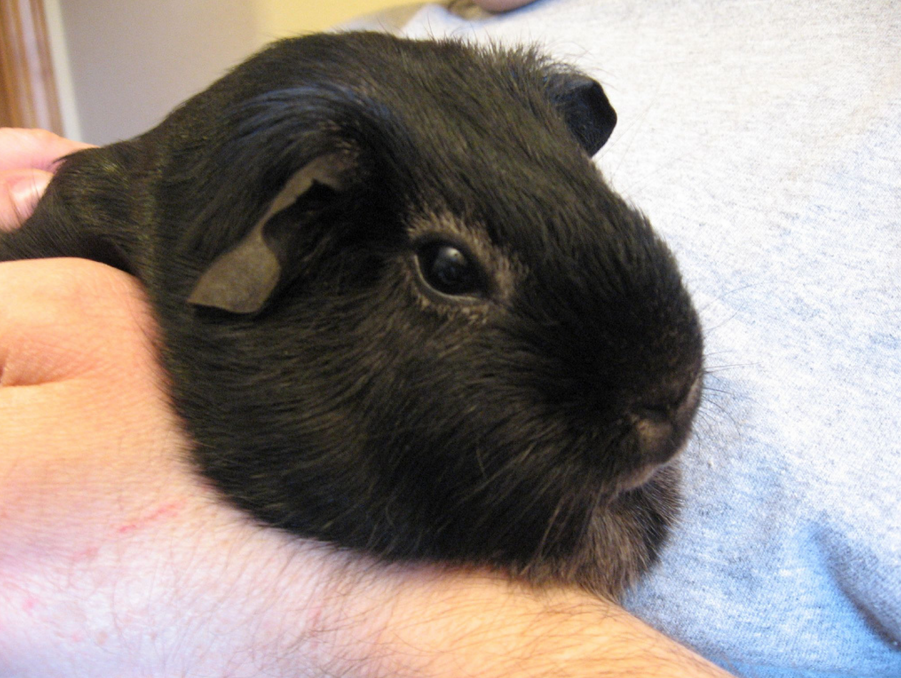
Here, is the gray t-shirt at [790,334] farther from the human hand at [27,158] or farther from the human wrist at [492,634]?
the human hand at [27,158]

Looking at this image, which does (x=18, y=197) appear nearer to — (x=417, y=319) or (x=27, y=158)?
(x=27, y=158)

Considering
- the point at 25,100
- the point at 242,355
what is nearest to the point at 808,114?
the point at 242,355

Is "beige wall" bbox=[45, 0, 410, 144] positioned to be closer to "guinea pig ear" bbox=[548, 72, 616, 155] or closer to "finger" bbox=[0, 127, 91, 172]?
"finger" bbox=[0, 127, 91, 172]

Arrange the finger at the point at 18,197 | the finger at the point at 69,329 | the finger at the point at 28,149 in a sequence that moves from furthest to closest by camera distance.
→ the finger at the point at 28,149
the finger at the point at 18,197
the finger at the point at 69,329

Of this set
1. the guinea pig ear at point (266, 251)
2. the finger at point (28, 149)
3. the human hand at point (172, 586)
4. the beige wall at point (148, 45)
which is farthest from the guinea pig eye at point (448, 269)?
the beige wall at point (148, 45)

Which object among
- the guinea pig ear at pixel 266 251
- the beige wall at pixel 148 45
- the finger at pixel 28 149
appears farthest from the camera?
the beige wall at pixel 148 45

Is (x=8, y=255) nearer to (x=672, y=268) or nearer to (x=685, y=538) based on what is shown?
(x=672, y=268)
